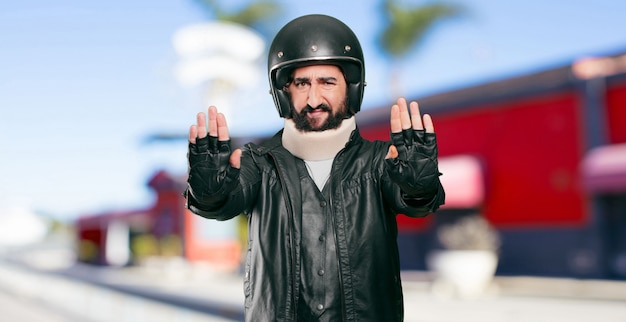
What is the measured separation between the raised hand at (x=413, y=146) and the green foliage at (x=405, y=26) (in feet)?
88.8

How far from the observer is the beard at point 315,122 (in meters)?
2.43

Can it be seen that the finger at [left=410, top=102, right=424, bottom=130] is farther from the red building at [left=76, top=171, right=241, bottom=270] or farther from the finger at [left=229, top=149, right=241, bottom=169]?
the red building at [left=76, top=171, right=241, bottom=270]

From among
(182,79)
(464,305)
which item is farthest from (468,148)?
(182,79)

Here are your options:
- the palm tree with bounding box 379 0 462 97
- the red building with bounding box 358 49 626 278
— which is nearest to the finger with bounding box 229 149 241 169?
the red building with bounding box 358 49 626 278

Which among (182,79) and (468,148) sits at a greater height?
(182,79)

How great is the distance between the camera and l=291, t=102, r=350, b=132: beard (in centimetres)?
243

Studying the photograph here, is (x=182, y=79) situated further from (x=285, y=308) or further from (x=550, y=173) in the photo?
(x=285, y=308)

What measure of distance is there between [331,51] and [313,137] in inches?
14.1

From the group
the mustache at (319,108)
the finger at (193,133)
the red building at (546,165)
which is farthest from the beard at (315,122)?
the red building at (546,165)

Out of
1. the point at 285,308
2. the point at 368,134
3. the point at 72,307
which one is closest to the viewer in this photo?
the point at 285,308

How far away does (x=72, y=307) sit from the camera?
12.8 meters

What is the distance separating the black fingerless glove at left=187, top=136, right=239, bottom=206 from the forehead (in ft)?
1.54

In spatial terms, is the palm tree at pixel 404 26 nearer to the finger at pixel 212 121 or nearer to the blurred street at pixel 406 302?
the blurred street at pixel 406 302

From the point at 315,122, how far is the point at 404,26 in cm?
2763
